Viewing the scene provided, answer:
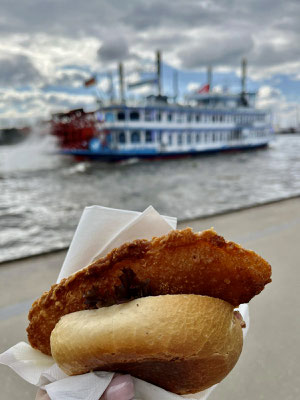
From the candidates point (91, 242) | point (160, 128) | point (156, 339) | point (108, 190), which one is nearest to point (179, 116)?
point (160, 128)

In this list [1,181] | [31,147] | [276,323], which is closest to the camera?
[276,323]

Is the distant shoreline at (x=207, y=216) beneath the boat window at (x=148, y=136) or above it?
above

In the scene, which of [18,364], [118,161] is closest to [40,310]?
[18,364]

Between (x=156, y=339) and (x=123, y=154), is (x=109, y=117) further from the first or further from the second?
(x=156, y=339)

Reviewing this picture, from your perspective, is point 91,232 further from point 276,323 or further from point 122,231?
point 276,323

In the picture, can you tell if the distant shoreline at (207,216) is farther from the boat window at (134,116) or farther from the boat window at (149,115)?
the boat window at (134,116)

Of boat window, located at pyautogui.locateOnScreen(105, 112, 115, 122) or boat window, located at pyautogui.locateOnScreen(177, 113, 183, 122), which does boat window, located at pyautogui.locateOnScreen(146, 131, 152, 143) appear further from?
boat window, located at pyautogui.locateOnScreen(177, 113, 183, 122)

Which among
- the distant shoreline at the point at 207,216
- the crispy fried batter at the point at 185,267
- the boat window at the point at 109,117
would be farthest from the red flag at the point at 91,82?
the crispy fried batter at the point at 185,267
